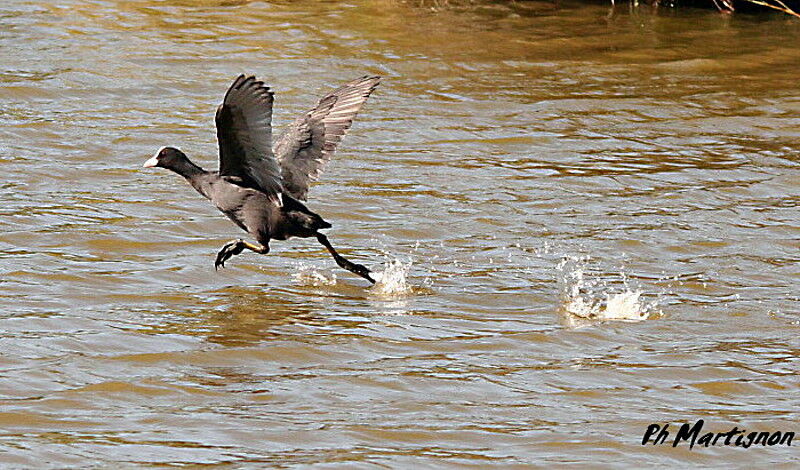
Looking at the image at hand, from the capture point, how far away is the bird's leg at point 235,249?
724 centimetres

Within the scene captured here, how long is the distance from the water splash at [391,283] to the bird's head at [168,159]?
114 centimetres

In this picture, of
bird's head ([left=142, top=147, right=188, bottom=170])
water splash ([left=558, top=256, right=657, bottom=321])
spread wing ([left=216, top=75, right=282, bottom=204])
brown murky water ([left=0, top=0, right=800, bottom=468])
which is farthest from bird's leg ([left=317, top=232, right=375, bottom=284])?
water splash ([left=558, top=256, right=657, bottom=321])

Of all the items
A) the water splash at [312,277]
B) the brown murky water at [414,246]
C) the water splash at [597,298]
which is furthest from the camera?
the water splash at [312,277]

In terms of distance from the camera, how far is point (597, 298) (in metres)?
7.16

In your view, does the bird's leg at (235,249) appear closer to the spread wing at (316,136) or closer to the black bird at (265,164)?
the black bird at (265,164)

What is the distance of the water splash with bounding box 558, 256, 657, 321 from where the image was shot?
6855mm

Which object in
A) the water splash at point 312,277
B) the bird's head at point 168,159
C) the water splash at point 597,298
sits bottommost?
the water splash at point 312,277

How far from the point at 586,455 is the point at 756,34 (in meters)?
9.50

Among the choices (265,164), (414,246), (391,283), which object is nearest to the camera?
(265,164)

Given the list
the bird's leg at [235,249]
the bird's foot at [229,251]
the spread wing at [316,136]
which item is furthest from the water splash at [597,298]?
the bird's foot at [229,251]

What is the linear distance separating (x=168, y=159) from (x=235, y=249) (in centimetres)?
55

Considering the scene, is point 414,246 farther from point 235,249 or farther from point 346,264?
point 235,249

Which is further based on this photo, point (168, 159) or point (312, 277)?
point (312, 277)

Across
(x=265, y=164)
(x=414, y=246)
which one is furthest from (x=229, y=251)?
(x=414, y=246)
